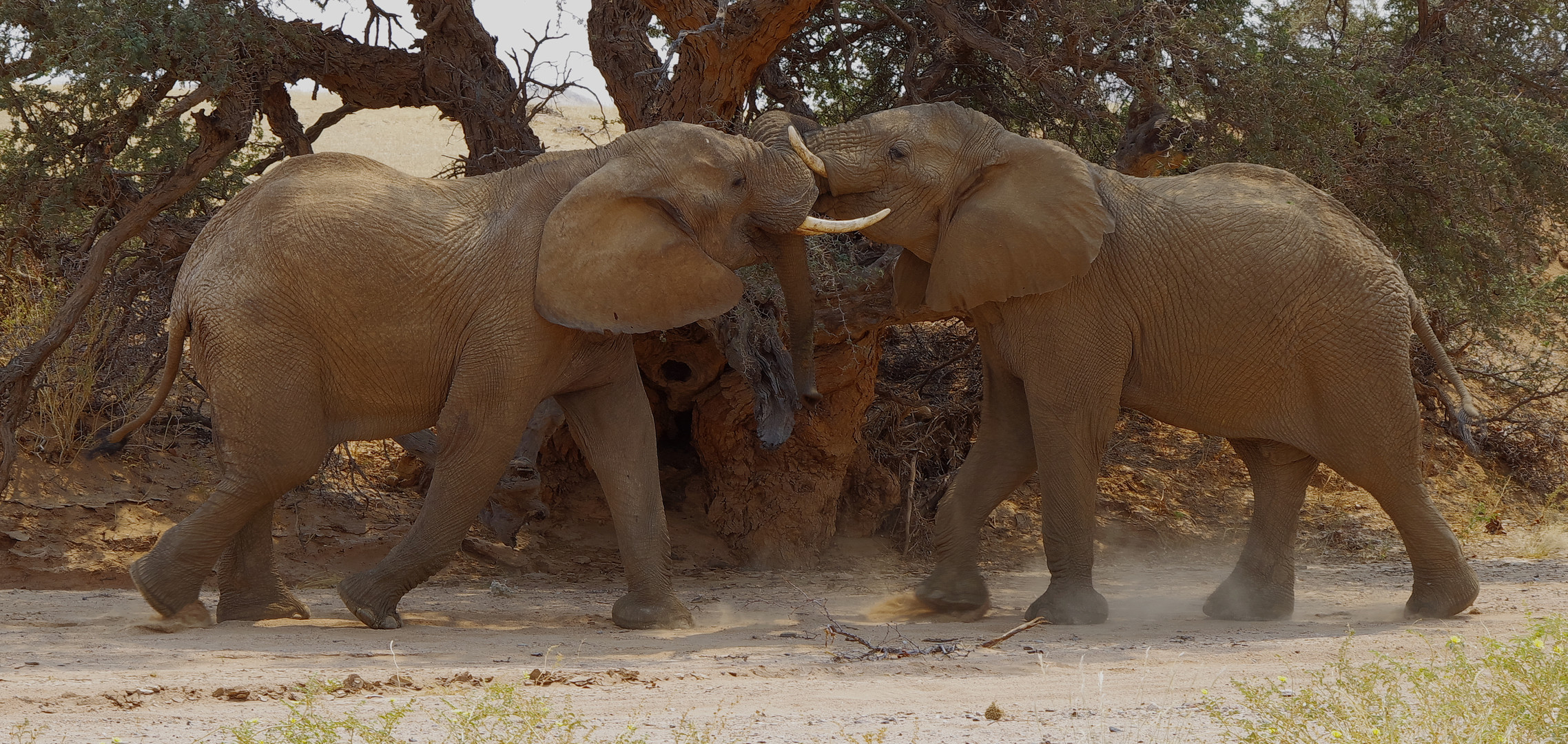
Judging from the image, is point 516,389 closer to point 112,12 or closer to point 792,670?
point 792,670

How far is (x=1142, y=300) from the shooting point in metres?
6.95

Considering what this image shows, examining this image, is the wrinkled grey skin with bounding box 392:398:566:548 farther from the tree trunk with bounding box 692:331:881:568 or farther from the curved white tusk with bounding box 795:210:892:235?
the curved white tusk with bounding box 795:210:892:235

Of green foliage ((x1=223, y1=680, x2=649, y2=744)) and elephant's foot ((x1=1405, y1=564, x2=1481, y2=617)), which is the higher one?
elephant's foot ((x1=1405, y1=564, x2=1481, y2=617))

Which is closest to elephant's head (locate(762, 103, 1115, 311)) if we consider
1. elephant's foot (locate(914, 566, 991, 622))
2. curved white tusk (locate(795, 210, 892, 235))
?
curved white tusk (locate(795, 210, 892, 235))

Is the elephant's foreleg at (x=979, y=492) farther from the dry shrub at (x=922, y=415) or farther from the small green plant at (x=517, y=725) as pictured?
the small green plant at (x=517, y=725)

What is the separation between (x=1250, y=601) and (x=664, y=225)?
11.7 feet

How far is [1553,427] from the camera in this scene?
11.5 metres

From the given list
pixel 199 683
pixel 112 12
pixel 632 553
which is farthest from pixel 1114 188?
pixel 112 12

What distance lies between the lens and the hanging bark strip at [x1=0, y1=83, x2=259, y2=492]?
8.02 m

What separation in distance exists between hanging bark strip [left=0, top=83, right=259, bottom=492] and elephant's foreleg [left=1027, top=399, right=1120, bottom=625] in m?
5.17

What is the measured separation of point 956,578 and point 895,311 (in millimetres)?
1714

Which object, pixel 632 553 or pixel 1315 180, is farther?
pixel 1315 180

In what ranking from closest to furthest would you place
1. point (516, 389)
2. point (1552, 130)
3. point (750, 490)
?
point (516, 389), point (1552, 130), point (750, 490)

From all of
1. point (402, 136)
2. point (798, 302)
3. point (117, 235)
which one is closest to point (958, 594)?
point (798, 302)
